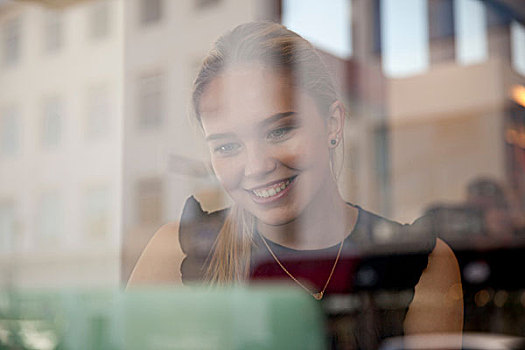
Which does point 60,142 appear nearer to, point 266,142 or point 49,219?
point 49,219

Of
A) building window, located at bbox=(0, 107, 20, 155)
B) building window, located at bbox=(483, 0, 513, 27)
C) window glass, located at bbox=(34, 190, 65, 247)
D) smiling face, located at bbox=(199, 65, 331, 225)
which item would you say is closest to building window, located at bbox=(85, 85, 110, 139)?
window glass, located at bbox=(34, 190, 65, 247)

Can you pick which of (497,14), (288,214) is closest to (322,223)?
(288,214)

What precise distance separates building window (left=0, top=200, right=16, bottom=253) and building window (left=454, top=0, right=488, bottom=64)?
166 cm

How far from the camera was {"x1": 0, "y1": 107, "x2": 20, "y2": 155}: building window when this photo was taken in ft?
8.96

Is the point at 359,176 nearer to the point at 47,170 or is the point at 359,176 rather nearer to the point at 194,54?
the point at 194,54

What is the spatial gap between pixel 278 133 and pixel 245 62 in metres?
0.22

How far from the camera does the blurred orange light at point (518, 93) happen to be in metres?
1.84

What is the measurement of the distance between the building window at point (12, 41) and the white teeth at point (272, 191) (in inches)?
51.1

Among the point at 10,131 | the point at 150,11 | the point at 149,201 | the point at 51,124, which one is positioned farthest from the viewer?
the point at 10,131

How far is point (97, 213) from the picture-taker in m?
2.39

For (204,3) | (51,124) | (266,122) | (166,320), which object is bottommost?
(166,320)

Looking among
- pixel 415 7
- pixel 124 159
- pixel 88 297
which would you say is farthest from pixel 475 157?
pixel 88 297

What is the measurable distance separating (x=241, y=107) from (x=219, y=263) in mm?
434

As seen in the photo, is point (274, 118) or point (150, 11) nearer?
point (274, 118)
